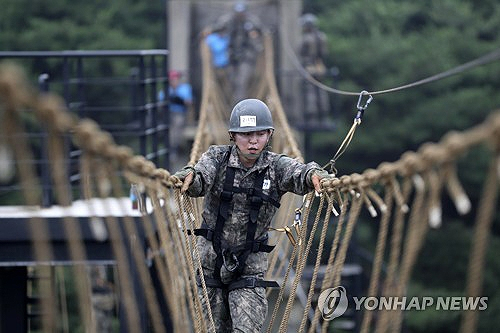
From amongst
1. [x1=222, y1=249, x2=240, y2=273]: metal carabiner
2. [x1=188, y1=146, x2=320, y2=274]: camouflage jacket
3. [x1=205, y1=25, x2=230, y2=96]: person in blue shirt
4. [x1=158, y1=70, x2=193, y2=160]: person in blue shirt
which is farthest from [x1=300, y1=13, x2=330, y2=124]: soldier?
[x1=222, y1=249, x2=240, y2=273]: metal carabiner

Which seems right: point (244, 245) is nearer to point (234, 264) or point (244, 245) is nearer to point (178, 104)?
point (234, 264)

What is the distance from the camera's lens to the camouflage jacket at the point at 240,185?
19.8ft

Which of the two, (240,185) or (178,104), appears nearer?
(240,185)

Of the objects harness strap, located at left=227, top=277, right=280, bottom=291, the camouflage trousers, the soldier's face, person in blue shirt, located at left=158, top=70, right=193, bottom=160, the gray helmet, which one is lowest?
the camouflage trousers

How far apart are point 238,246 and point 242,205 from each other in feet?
0.70

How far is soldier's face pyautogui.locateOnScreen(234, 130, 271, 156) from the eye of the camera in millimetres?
6059

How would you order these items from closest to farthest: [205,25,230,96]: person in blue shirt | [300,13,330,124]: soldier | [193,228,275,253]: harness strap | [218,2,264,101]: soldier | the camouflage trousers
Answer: the camouflage trousers, [193,228,275,253]: harness strap, [218,2,264,101]: soldier, [205,25,230,96]: person in blue shirt, [300,13,330,124]: soldier

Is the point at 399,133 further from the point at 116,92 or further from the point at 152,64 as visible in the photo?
the point at 152,64

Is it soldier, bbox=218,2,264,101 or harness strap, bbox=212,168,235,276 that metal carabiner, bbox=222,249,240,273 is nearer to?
harness strap, bbox=212,168,235,276

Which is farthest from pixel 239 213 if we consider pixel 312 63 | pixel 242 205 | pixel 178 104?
pixel 312 63

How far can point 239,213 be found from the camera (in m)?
6.13

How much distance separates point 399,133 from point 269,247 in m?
23.5

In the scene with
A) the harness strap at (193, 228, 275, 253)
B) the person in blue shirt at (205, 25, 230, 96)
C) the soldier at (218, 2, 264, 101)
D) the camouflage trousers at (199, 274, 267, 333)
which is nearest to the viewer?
the camouflage trousers at (199, 274, 267, 333)

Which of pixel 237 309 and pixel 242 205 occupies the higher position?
pixel 242 205
